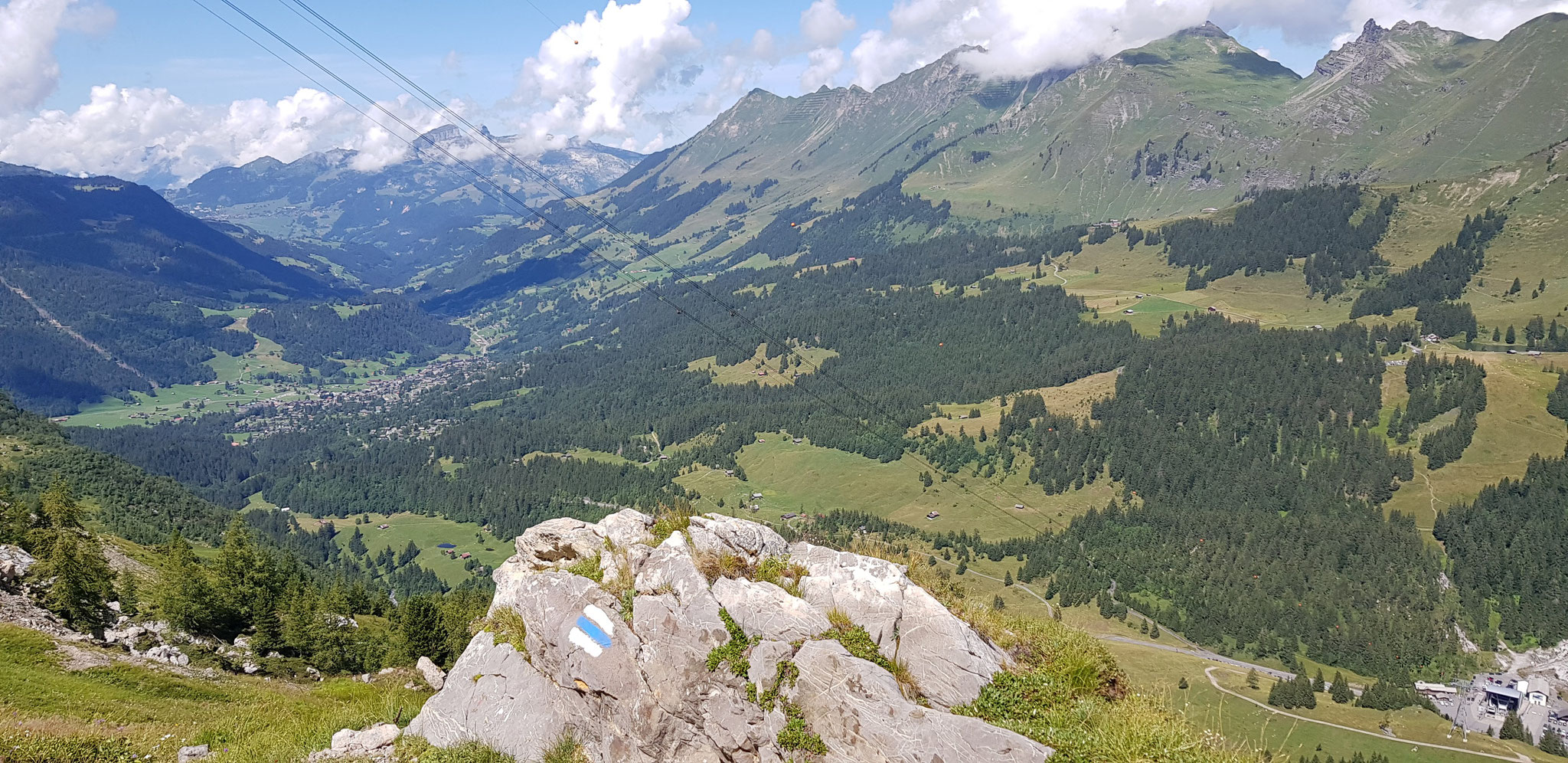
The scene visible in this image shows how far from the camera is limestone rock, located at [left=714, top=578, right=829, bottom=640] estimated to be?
2247 centimetres

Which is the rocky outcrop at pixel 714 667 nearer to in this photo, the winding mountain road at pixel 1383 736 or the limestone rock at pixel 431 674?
the limestone rock at pixel 431 674

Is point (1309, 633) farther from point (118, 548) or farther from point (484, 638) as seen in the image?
point (118, 548)

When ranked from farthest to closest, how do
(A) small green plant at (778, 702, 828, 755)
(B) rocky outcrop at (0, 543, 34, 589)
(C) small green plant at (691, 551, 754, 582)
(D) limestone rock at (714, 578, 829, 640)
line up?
(B) rocky outcrop at (0, 543, 34, 589)
(C) small green plant at (691, 551, 754, 582)
(D) limestone rock at (714, 578, 829, 640)
(A) small green plant at (778, 702, 828, 755)

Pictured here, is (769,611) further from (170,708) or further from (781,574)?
(170,708)

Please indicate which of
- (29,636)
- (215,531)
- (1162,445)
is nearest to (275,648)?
(29,636)

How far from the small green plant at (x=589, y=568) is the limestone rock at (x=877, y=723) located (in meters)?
8.77

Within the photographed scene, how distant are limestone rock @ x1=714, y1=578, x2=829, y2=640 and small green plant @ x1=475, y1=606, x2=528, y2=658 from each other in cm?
703

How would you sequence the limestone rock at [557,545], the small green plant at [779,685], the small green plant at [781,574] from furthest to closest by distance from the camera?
the limestone rock at [557,545] < the small green plant at [781,574] < the small green plant at [779,685]

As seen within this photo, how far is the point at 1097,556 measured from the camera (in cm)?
14612

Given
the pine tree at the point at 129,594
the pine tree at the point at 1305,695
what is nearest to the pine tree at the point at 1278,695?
the pine tree at the point at 1305,695

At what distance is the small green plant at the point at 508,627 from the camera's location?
2583 cm

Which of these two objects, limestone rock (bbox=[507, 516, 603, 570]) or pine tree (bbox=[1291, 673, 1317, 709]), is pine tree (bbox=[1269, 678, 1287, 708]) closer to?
pine tree (bbox=[1291, 673, 1317, 709])

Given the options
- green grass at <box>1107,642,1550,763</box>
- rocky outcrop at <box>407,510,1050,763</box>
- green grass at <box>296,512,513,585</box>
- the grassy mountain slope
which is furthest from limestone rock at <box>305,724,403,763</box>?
green grass at <box>296,512,513,585</box>

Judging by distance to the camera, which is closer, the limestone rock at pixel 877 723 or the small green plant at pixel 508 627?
the limestone rock at pixel 877 723
